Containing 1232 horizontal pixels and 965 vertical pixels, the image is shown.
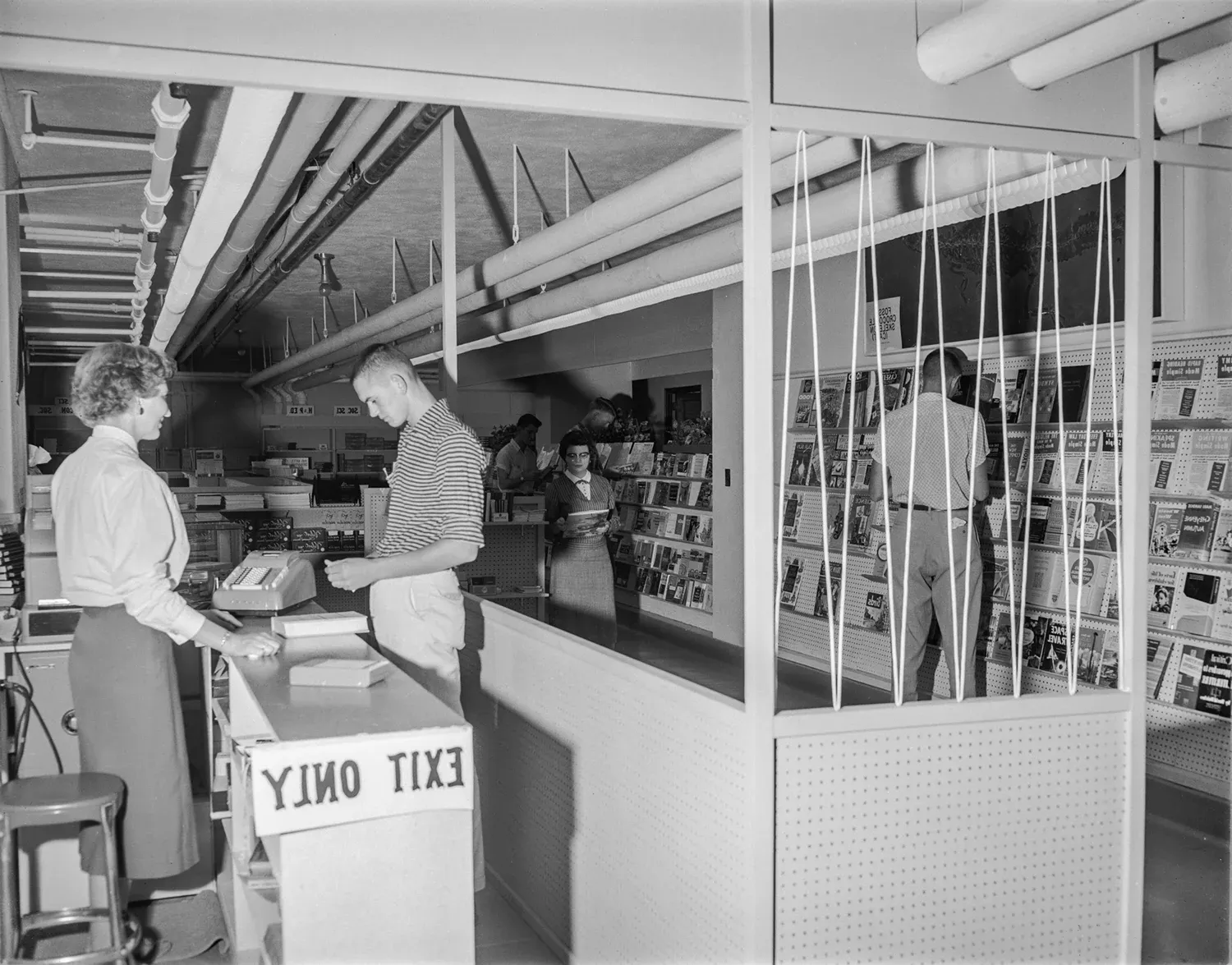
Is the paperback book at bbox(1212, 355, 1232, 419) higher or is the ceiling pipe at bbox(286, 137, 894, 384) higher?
the ceiling pipe at bbox(286, 137, 894, 384)

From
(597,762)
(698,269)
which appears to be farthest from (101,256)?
(597,762)

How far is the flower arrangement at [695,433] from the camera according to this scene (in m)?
10.1

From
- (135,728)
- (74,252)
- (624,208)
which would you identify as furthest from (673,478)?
(135,728)

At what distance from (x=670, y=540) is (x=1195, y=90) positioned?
7688mm

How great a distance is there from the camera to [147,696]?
3062 millimetres

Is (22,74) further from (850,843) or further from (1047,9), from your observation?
(850,843)

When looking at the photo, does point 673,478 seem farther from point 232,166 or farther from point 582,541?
point 232,166

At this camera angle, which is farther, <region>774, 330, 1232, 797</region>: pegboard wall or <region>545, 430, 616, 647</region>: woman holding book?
<region>545, 430, 616, 647</region>: woman holding book

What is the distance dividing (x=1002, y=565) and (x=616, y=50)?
14.6 feet

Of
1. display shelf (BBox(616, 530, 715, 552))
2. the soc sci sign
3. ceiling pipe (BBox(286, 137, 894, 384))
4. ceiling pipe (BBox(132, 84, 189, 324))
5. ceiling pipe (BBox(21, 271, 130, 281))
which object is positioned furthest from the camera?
display shelf (BBox(616, 530, 715, 552))

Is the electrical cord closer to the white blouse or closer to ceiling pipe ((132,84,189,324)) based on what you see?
the white blouse

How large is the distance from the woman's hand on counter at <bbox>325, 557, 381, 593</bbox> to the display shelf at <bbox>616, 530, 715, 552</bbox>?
243 inches

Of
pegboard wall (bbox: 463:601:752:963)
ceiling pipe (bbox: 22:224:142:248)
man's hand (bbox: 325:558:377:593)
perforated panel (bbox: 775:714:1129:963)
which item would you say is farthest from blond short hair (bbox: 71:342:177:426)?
ceiling pipe (bbox: 22:224:142:248)

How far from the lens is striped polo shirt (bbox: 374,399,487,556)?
3318 millimetres
